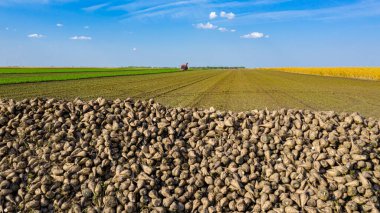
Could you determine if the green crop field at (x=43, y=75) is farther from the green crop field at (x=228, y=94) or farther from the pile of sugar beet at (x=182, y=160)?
the pile of sugar beet at (x=182, y=160)

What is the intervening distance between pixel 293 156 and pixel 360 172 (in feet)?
4.48

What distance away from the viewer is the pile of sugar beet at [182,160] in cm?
632

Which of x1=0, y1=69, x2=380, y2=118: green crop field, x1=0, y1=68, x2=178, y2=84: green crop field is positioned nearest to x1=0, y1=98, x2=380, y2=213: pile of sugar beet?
x1=0, y1=69, x2=380, y2=118: green crop field

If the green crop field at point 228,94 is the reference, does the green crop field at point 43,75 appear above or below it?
above

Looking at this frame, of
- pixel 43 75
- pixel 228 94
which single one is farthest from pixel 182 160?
pixel 43 75

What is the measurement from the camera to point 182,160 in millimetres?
7203

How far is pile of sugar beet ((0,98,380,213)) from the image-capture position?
6.32 metres

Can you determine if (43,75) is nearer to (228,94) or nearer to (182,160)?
(228,94)

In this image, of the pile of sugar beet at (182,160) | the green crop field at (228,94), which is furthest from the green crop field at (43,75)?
the pile of sugar beet at (182,160)

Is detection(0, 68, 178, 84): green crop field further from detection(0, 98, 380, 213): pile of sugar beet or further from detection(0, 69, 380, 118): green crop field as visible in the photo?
detection(0, 98, 380, 213): pile of sugar beet

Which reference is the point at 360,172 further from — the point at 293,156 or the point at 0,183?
the point at 0,183

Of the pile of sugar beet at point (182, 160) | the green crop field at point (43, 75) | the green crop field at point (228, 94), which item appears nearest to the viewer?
the pile of sugar beet at point (182, 160)

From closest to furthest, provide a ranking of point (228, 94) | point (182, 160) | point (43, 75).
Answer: point (182, 160), point (228, 94), point (43, 75)

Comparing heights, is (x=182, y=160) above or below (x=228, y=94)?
above
